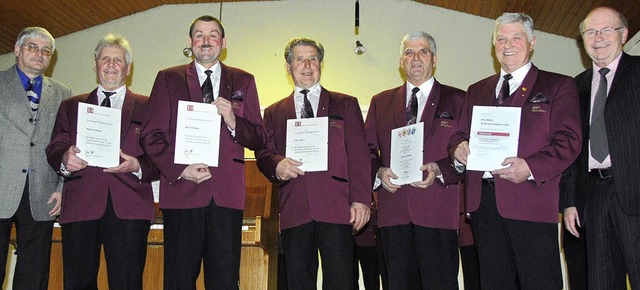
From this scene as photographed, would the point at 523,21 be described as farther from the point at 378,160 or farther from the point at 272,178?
the point at 272,178

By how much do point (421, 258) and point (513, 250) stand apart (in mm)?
561

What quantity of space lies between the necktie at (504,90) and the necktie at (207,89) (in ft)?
5.44

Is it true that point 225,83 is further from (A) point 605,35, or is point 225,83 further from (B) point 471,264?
(B) point 471,264

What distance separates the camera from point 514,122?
136 inches

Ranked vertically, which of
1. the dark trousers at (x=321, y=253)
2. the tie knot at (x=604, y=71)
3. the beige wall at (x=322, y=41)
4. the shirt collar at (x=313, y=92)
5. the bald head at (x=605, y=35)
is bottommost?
the dark trousers at (x=321, y=253)

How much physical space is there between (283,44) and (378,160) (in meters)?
4.38

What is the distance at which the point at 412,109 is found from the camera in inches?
161

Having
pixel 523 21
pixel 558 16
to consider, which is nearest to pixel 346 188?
pixel 523 21

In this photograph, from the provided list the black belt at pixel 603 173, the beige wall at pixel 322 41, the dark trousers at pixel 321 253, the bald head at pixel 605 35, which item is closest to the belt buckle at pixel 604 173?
the black belt at pixel 603 173

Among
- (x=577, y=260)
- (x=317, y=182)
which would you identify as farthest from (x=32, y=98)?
(x=577, y=260)

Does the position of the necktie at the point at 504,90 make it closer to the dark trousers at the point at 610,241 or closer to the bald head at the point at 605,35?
the bald head at the point at 605,35

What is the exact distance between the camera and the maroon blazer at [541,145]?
3348mm

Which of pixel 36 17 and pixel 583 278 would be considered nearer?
pixel 583 278

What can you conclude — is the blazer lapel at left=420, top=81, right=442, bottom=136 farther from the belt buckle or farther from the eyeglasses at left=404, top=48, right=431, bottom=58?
the belt buckle
